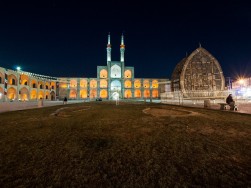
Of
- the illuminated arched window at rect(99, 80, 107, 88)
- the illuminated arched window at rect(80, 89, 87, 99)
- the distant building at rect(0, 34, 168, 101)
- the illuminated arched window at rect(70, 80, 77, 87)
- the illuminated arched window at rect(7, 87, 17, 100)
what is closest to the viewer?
the illuminated arched window at rect(7, 87, 17, 100)

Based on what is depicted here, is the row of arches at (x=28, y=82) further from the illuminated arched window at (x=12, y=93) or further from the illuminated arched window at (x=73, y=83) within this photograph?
the illuminated arched window at (x=73, y=83)

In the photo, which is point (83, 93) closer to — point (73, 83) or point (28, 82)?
point (73, 83)

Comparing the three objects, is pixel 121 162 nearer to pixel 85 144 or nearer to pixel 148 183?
pixel 148 183

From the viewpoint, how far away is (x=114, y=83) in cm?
5556

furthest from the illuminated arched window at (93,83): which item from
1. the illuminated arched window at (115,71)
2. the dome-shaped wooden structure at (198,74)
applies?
the dome-shaped wooden structure at (198,74)

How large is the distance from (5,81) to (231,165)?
39.1 m

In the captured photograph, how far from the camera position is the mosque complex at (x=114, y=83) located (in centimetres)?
1585

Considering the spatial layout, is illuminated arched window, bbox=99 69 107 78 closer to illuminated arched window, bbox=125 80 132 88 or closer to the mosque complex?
the mosque complex

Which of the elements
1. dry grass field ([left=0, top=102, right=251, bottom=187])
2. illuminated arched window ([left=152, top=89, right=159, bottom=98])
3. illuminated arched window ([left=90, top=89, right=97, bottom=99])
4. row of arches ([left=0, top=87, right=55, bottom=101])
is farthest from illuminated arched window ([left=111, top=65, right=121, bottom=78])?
dry grass field ([left=0, top=102, right=251, bottom=187])

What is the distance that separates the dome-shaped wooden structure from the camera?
1534 centimetres

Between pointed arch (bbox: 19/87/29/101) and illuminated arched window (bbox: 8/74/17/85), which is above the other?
illuminated arched window (bbox: 8/74/17/85)

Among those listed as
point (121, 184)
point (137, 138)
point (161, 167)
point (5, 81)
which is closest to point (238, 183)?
point (161, 167)

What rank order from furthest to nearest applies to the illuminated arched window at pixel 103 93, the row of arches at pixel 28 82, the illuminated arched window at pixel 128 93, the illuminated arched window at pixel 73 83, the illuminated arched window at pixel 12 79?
the illuminated arched window at pixel 128 93 < the illuminated arched window at pixel 103 93 < the illuminated arched window at pixel 73 83 < the row of arches at pixel 28 82 < the illuminated arched window at pixel 12 79

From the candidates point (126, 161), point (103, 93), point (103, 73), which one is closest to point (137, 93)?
point (103, 93)
